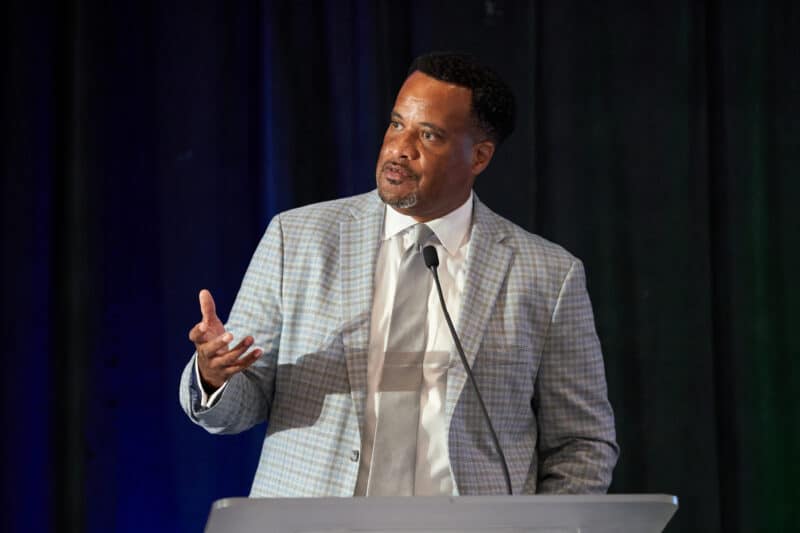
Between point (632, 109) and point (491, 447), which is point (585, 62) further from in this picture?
point (491, 447)

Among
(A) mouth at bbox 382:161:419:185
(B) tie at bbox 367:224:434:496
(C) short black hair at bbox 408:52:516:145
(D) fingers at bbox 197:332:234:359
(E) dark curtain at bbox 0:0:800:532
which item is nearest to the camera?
(D) fingers at bbox 197:332:234:359

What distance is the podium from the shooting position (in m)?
1.19

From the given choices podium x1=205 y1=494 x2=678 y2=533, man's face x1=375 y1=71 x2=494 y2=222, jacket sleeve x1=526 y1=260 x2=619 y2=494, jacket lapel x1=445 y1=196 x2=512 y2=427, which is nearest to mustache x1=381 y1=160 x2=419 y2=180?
man's face x1=375 y1=71 x2=494 y2=222

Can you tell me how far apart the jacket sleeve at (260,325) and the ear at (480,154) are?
1.61 feet

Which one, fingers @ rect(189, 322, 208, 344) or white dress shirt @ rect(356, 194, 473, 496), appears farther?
white dress shirt @ rect(356, 194, 473, 496)

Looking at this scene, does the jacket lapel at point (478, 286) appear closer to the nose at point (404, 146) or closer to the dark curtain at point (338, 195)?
the nose at point (404, 146)

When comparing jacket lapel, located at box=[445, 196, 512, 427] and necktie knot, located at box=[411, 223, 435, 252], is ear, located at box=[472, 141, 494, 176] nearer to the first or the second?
jacket lapel, located at box=[445, 196, 512, 427]

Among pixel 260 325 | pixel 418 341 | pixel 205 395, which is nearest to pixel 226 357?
pixel 205 395

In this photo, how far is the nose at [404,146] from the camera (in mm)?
2186

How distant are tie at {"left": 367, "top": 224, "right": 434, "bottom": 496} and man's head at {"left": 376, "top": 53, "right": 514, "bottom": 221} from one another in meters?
0.13

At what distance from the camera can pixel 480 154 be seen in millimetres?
2400

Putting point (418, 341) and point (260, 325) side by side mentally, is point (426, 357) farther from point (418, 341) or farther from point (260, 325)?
point (260, 325)

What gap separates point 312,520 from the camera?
1208mm

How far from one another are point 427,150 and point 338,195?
2.08ft
